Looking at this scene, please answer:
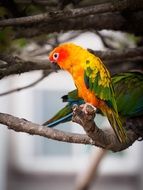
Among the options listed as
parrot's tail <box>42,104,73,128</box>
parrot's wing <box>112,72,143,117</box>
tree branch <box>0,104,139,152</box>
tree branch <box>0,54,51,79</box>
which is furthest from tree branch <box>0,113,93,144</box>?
parrot's wing <box>112,72,143,117</box>

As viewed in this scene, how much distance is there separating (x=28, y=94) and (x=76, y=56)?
6.22 meters

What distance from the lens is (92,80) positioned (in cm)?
250

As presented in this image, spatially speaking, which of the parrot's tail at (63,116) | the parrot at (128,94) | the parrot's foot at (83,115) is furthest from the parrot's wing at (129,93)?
the parrot's foot at (83,115)

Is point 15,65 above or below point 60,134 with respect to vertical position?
above

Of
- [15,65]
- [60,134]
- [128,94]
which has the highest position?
[15,65]

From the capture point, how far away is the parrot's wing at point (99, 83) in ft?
8.15

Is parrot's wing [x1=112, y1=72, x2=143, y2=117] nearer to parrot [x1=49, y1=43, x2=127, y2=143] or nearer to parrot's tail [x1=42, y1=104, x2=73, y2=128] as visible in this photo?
parrot's tail [x1=42, y1=104, x2=73, y2=128]

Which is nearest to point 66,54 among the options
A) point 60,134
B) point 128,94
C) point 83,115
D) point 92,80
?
point 92,80

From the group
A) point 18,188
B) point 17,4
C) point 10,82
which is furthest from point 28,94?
point 17,4

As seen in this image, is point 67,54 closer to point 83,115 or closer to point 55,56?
point 55,56

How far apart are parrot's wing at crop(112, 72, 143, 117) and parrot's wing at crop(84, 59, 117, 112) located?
1.90ft

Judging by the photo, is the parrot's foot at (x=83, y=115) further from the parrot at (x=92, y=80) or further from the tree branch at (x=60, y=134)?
the parrot at (x=92, y=80)

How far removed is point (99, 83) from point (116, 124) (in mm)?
185

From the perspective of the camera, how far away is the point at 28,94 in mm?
8758
